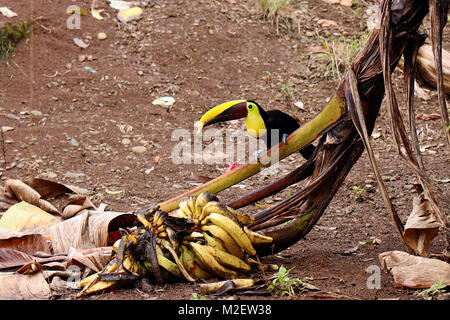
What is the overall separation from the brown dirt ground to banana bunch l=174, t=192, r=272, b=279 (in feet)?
2.25

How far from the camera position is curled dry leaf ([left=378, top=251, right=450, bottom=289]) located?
2.07m

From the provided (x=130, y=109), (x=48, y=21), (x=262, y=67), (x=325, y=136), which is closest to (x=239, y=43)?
(x=262, y=67)

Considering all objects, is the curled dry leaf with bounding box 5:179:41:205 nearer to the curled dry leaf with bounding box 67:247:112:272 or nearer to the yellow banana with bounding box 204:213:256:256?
the curled dry leaf with bounding box 67:247:112:272

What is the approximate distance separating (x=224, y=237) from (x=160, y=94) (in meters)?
3.04

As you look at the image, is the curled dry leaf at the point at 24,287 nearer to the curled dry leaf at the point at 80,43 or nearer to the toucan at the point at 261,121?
the toucan at the point at 261,121

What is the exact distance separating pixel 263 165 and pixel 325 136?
0.29 meters

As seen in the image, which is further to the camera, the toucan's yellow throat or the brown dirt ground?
the brown dirt ground

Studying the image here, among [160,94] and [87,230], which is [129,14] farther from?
[87,230]

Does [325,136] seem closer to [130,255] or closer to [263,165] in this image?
[263,165]

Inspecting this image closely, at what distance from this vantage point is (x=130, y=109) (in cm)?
501

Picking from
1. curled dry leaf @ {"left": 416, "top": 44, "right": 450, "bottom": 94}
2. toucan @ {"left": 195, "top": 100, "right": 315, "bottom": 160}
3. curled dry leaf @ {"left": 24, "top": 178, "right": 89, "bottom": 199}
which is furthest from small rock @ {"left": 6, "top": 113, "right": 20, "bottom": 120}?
curled dry leaf @ {"left": 416, "top": 44, "right": 450, "bottom": 94}

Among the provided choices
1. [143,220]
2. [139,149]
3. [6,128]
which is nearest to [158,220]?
[143,220]

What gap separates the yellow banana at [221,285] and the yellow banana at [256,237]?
0.25 metres

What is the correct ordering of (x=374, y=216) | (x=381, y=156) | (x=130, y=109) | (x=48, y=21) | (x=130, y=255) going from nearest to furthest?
1. (x=130, y=255)
2. (x=374, y=216)
3. (x=381, y=156)
4. (x=130, y=109)
5. (x=48, y=21)
